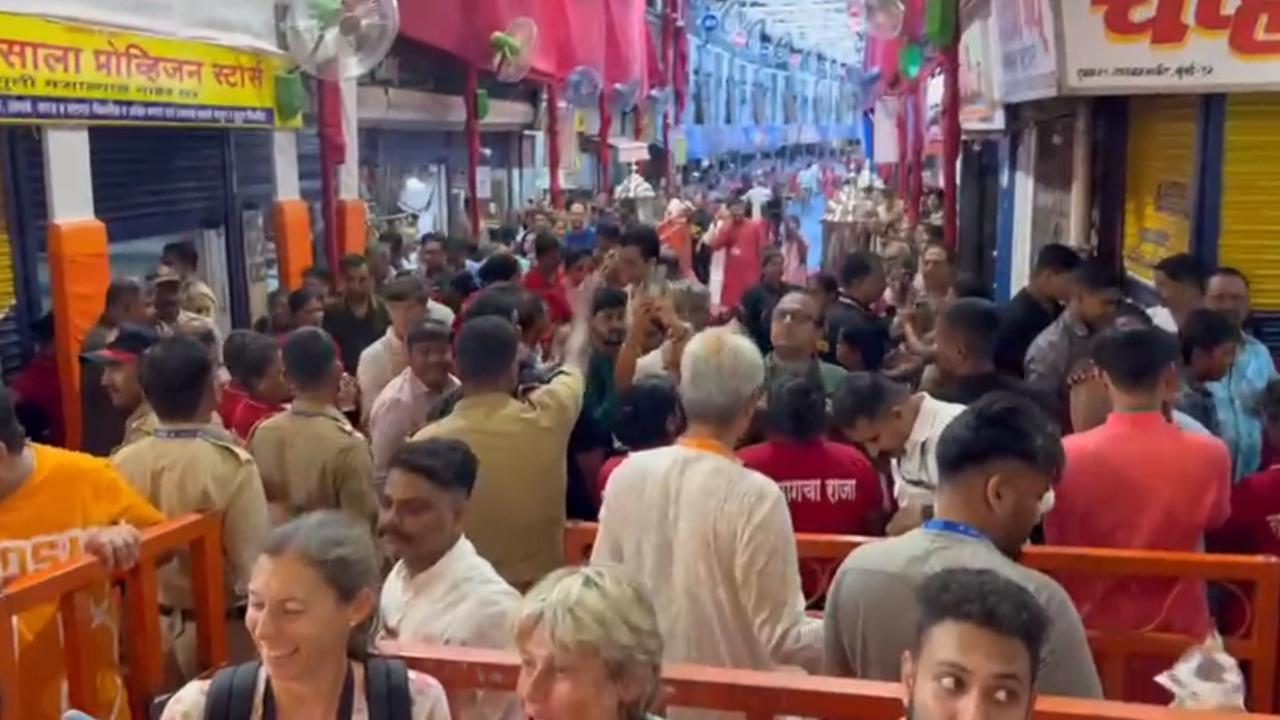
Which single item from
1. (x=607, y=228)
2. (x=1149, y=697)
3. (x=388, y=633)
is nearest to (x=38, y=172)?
(x=607, y=228)

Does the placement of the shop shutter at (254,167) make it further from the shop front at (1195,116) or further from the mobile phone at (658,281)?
the shop front at (1195,116)

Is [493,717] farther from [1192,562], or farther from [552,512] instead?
[1192,562]

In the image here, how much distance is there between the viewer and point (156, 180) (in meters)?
7.75

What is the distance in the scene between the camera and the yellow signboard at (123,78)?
233 inches

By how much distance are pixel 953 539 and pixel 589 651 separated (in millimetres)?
831

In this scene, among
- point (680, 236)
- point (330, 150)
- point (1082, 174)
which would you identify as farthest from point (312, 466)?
point (680, 236)

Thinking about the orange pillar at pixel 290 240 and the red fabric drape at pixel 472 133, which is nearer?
the orange pillar at pixel 290 240

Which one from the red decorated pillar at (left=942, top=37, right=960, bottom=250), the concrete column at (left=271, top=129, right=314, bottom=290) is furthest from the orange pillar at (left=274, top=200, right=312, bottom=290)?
the red decorated pillar at (left=942, top=37, right=960, bottom=250)

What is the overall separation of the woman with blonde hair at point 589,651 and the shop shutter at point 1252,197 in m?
4.76

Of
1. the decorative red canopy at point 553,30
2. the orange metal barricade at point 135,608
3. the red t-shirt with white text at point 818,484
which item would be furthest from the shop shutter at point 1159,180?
the decorative red canopy at point 553,30

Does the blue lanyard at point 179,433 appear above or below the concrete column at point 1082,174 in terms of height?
below

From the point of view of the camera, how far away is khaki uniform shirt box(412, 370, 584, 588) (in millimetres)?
3590

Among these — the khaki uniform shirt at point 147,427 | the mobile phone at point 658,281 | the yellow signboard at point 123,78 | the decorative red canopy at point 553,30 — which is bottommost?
the khaki uniform shirt at point 147,427

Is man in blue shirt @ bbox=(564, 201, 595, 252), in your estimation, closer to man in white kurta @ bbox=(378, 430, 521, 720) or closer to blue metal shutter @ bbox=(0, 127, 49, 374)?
blue metal shutter @ bbox=(0, 127, 49, 374)
